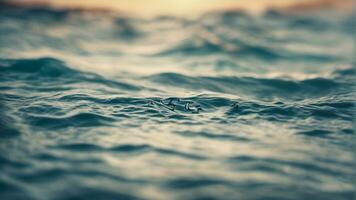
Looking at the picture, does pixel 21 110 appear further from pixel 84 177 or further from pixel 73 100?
pixel 84 177

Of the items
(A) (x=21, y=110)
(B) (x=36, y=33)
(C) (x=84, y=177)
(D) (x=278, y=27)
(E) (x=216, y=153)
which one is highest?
(D) (x=278, y=27)

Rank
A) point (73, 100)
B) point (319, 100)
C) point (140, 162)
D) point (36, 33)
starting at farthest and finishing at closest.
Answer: point (36, 33) < point (319, 100) < point (73, 100) < point (140, 162)

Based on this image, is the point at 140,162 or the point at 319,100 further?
the point at 319,100

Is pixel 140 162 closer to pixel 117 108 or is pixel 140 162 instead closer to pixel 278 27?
pixel 117 108

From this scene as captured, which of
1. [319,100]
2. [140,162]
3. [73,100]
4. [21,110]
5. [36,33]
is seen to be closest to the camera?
[140,162]

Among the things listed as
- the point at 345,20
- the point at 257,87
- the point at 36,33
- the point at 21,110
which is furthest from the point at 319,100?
the point at 345,20

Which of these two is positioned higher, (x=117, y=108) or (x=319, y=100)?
(x=319, y=100)
